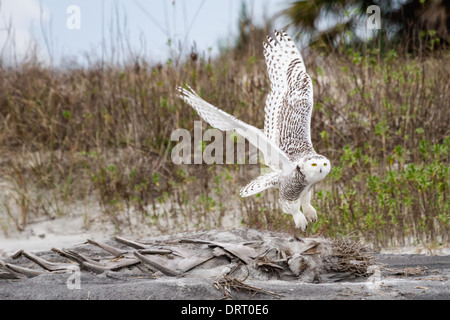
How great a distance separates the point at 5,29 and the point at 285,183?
222 inches

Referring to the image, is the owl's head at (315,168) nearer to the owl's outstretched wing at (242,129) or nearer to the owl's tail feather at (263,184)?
the owl's outstretched wing at (242,129)

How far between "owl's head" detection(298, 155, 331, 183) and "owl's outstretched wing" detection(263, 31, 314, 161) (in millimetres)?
220

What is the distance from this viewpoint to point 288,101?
124 inches

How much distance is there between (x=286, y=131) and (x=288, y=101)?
22cm

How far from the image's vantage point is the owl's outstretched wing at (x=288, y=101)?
297cm

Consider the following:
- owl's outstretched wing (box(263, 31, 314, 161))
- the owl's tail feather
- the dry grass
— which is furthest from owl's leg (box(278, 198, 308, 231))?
the dry grass

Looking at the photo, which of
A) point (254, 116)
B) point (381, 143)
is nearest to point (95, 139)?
point (254, 116)

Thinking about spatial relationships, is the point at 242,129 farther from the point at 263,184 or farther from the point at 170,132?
the point at 170,132

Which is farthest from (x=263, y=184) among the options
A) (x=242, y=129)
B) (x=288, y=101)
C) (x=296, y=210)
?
(x=288, y=101)
